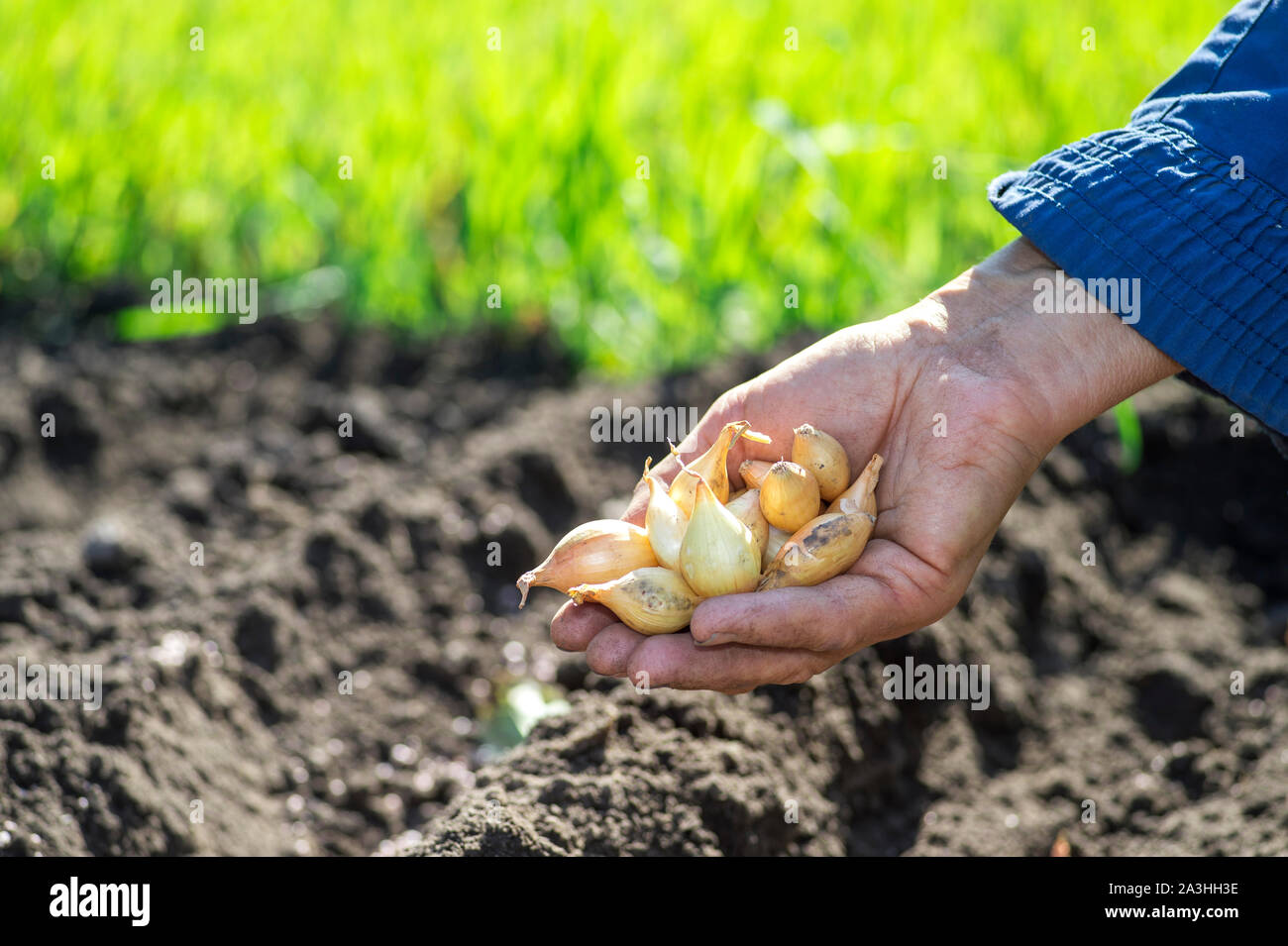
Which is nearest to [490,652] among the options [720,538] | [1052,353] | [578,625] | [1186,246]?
[578,625]

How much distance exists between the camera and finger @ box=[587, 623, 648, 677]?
1.41 meters

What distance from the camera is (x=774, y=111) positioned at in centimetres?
276

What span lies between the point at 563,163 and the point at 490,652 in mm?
1392

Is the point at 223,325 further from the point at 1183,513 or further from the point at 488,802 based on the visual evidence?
the point at 1183,513

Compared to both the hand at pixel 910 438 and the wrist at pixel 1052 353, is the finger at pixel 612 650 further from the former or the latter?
the wrist at pixel 1052 353


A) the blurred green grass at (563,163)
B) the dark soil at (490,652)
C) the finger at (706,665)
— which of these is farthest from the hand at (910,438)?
the blurred green grass at (563,163)

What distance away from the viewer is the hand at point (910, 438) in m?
1.38

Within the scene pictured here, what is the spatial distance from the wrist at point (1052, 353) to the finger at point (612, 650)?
1.92 ft

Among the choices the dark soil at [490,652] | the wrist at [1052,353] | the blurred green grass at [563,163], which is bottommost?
the dark soil at [490,652]

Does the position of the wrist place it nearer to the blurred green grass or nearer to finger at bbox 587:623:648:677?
finger at bbox 587:623:648:677

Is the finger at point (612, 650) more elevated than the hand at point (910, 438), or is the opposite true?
the hand at point (910, 438)

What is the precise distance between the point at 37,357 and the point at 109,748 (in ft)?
5.17

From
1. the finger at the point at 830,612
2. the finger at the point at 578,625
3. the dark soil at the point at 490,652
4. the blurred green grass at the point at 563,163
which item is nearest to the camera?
the finger at the point at 830,612
